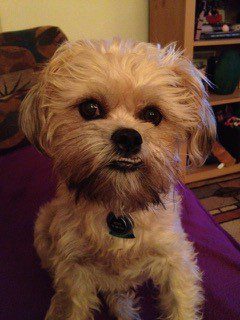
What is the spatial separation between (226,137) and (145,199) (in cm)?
166

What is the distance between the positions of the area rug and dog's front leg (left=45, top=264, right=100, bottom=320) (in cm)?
113

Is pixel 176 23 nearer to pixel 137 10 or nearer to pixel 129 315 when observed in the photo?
pixel 137 10

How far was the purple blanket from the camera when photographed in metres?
0.82

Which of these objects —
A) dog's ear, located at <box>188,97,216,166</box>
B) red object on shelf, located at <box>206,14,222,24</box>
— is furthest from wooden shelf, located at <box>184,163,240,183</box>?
dog's ear, located at <box>188,97,216,166</box>

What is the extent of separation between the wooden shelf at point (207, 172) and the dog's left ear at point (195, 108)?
1.26 m

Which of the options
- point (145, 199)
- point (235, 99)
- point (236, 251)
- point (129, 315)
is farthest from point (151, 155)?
point (235, 99)

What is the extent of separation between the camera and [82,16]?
1860 mm

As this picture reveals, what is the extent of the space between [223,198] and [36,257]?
54.4 inches

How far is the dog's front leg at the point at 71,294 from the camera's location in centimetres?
79

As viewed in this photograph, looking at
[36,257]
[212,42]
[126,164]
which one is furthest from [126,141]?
[212,42]

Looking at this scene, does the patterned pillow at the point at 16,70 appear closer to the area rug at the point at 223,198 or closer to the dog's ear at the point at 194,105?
the dog's ear at the point at 194,105

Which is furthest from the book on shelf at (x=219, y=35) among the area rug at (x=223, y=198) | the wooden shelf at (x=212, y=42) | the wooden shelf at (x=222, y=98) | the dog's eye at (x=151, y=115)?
the dog's eye at (x=151, y=115)

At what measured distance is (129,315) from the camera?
846 mm

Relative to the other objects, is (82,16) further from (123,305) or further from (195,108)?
(123,305)
